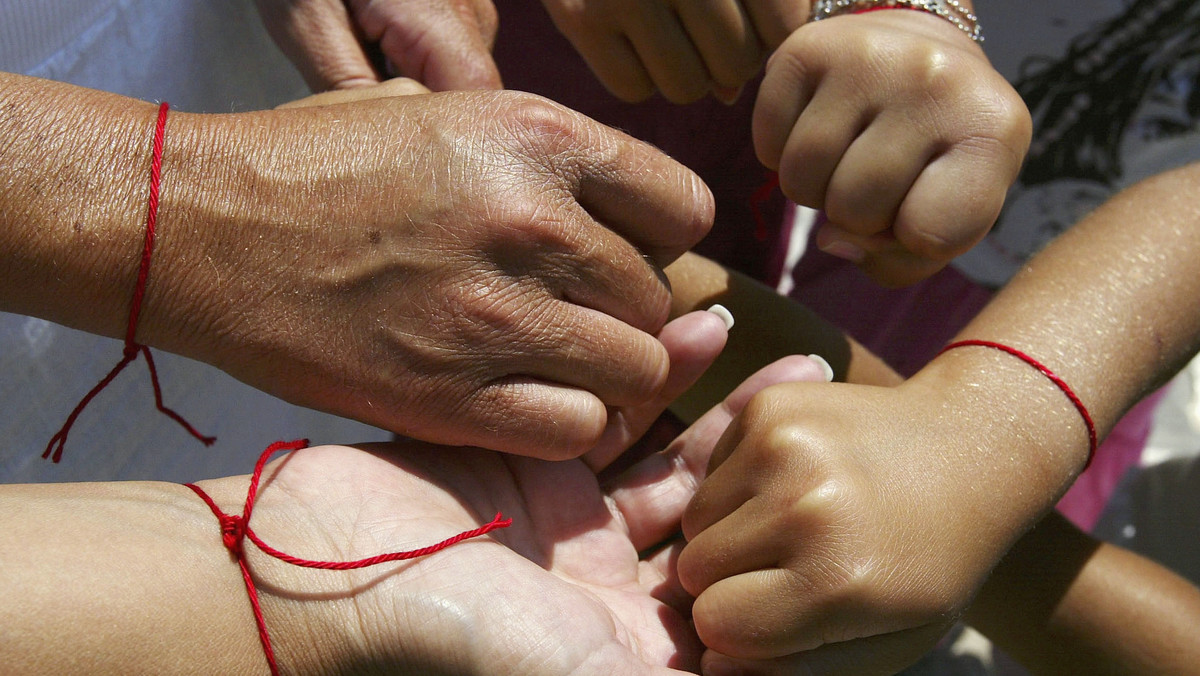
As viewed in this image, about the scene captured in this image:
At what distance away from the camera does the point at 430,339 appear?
2.33 feet

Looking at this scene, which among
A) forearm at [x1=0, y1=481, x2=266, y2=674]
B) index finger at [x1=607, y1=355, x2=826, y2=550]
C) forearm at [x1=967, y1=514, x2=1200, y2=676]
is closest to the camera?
forearm at [x1=0, y1=481, x2=266, y2=674]

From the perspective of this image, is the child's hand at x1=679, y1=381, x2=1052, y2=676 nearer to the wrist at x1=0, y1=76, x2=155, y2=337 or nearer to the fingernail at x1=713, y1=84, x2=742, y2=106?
the fingernail at x1=713, y1=84, x2=742, y2=106

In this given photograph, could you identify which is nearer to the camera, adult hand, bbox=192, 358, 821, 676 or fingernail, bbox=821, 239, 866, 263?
adult hand, bbox=192, 358, 821, 676

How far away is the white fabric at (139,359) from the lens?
0.91 metres

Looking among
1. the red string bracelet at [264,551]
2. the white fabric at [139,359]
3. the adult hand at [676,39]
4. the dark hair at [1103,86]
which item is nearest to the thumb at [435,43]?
the adult hand at [676,39]

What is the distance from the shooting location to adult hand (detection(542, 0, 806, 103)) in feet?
2.91

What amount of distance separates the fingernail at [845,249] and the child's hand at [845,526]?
15cm

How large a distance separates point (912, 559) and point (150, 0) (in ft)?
3.56

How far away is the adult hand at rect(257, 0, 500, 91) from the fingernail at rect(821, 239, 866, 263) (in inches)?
18.7

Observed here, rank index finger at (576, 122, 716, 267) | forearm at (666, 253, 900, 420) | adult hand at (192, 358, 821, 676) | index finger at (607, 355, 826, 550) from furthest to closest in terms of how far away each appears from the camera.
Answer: forearm at (666, 253, 900, 420)
index finger at (607, 355, 826, 550)
index finger at (576, 122, 716, 267)
adult hand at (192, 358, 821, 676)

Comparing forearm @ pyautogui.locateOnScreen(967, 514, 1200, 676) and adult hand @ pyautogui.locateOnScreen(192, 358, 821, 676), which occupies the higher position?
adult hand @ pyautogui.locateOnScreen(192, 358, 821, 676)

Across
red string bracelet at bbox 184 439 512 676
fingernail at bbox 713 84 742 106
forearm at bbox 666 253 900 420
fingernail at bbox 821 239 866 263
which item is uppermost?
fingernail at bbox 713 84 742 106

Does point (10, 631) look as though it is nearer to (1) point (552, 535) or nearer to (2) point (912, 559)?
(1) point (552, 535)

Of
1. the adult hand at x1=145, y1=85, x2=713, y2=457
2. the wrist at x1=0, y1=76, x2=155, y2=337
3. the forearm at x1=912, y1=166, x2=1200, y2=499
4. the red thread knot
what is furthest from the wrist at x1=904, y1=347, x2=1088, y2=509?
the wrist at x1=0, y1=76, x2=155, y2=337
